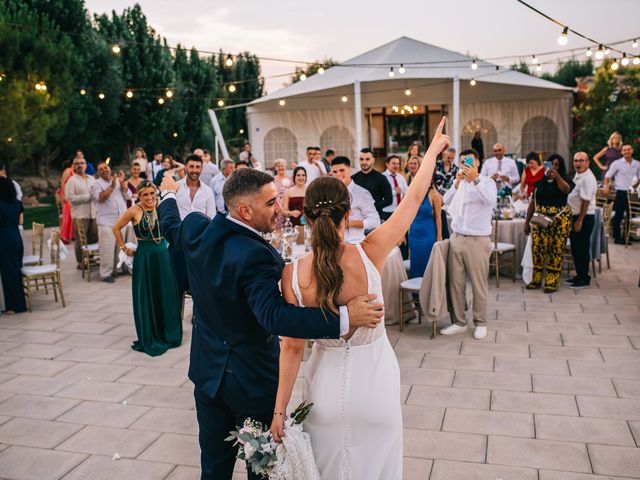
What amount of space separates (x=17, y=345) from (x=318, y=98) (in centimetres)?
1339

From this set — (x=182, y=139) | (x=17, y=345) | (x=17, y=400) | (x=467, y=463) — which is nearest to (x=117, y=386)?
(x=17, y=400)

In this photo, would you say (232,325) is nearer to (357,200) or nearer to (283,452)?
(283,452)

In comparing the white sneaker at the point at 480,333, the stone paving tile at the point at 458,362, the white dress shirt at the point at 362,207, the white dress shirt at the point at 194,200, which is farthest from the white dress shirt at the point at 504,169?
the stone paving tile at the point at 458,362

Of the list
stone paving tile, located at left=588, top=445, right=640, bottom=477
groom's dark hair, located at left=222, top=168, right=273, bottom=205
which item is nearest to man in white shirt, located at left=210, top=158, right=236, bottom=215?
stone paving tile, located at left=588, top=445, right=640, bottom=477

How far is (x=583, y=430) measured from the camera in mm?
3801

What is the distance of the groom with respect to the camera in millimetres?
2111

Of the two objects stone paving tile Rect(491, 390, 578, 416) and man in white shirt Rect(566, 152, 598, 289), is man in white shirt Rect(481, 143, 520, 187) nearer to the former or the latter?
man in white shirt Rect(566, 152, 598, 289)

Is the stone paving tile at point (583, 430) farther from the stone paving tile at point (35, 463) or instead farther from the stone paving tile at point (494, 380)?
the stone paving tile at point (35, 463)

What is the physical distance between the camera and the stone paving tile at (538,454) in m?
3.39

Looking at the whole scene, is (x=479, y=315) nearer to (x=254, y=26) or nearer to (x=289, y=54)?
(x=254, y=26)

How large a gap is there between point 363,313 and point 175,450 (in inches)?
89.0

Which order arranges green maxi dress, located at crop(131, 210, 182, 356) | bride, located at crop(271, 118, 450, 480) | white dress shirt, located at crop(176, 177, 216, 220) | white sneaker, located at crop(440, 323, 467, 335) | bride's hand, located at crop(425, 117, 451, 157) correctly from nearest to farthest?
bride, located at crop(271, 118, 450, 480)
bride's hand, located at crop(425, 117, 451, 157)
green maxi dress, located at crop(131, 210, 182, 356)
white sneaker, located at crop(440, 323, 467, 335)
white dress shirt, located at crop(176, 177, 216, 220)

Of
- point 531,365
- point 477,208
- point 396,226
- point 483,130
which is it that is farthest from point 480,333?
point 483,130

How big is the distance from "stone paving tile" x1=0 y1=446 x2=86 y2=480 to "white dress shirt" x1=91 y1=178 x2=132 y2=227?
539cm
